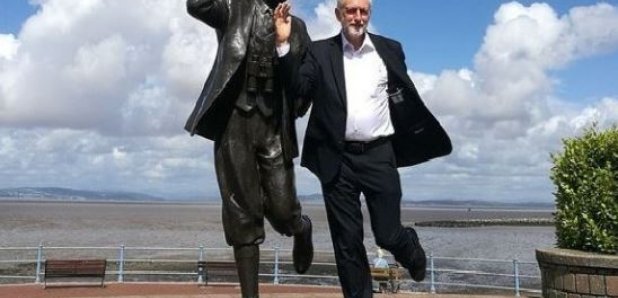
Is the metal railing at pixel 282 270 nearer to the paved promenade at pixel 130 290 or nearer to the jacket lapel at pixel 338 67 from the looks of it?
the paved promenade at pixel 130 290

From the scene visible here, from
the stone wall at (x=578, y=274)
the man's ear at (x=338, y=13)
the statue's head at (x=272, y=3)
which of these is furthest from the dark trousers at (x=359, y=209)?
the stone wall at (x=578, y=274)

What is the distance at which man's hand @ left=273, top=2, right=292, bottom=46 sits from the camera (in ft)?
13.4

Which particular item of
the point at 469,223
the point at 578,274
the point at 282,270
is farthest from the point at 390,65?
the point at 469,223

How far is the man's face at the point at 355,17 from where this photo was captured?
421 centimetres

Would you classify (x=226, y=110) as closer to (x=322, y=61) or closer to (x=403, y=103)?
(x=322, y=61)

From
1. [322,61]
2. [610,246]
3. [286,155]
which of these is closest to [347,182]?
[286,155]

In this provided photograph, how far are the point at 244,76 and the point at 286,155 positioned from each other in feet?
1.92

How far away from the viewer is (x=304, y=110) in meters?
4.54

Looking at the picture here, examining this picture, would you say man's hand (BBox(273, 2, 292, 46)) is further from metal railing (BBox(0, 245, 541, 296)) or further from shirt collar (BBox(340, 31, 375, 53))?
metal railing (BBox(0, 245, 541, 296))

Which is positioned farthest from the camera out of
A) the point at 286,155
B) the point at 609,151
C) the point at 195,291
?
the point at 195,291

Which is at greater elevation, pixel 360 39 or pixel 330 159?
pixel 360 39

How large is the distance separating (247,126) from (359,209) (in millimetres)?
901

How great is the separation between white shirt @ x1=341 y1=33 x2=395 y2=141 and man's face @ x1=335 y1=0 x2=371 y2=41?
10 cm

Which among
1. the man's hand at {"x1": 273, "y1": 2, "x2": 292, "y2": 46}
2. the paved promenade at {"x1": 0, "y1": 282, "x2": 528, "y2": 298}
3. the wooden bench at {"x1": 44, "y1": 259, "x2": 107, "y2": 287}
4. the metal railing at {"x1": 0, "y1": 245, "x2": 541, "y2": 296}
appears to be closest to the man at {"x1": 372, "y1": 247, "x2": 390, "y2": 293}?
the paved promenade at {"x1": 0, "y1": 282, "x2": 528, "y2": 298}
